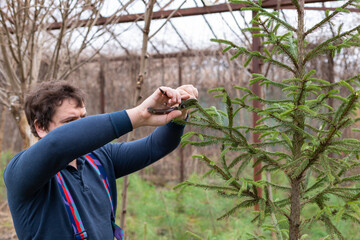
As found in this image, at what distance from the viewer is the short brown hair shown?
5.12ft

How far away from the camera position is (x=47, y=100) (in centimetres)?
157

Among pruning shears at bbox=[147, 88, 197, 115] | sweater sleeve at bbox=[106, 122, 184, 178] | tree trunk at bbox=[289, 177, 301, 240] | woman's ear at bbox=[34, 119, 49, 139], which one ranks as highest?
pruning shears at bbox=[147, 88, 197, 115]

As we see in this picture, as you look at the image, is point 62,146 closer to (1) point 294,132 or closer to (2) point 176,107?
(2) point 176,107

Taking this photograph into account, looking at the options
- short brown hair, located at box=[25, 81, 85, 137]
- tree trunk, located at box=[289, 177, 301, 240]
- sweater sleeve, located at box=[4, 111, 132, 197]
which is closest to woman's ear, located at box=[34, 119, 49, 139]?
short brown hair, located at box=[25, 81, 85, 137]

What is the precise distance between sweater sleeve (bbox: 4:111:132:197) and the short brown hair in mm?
343

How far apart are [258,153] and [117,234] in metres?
0.76

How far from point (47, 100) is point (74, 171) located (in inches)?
13.3

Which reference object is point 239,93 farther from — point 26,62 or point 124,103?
point 26,62

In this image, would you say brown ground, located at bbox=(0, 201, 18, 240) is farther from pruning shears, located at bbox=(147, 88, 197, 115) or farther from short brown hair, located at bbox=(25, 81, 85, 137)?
pruning shears, located at bbox=(147, 88, 197, 115)

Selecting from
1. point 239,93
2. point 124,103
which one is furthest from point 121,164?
point 124,103

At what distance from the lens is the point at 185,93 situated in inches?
58.9

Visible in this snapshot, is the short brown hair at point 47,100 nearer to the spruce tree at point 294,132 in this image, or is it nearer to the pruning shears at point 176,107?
the pruning shears at point 176,107

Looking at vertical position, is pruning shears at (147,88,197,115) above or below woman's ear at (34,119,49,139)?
above

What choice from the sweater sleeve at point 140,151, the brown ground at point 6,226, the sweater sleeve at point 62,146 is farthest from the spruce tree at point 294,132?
the brown ground at point 6,226
